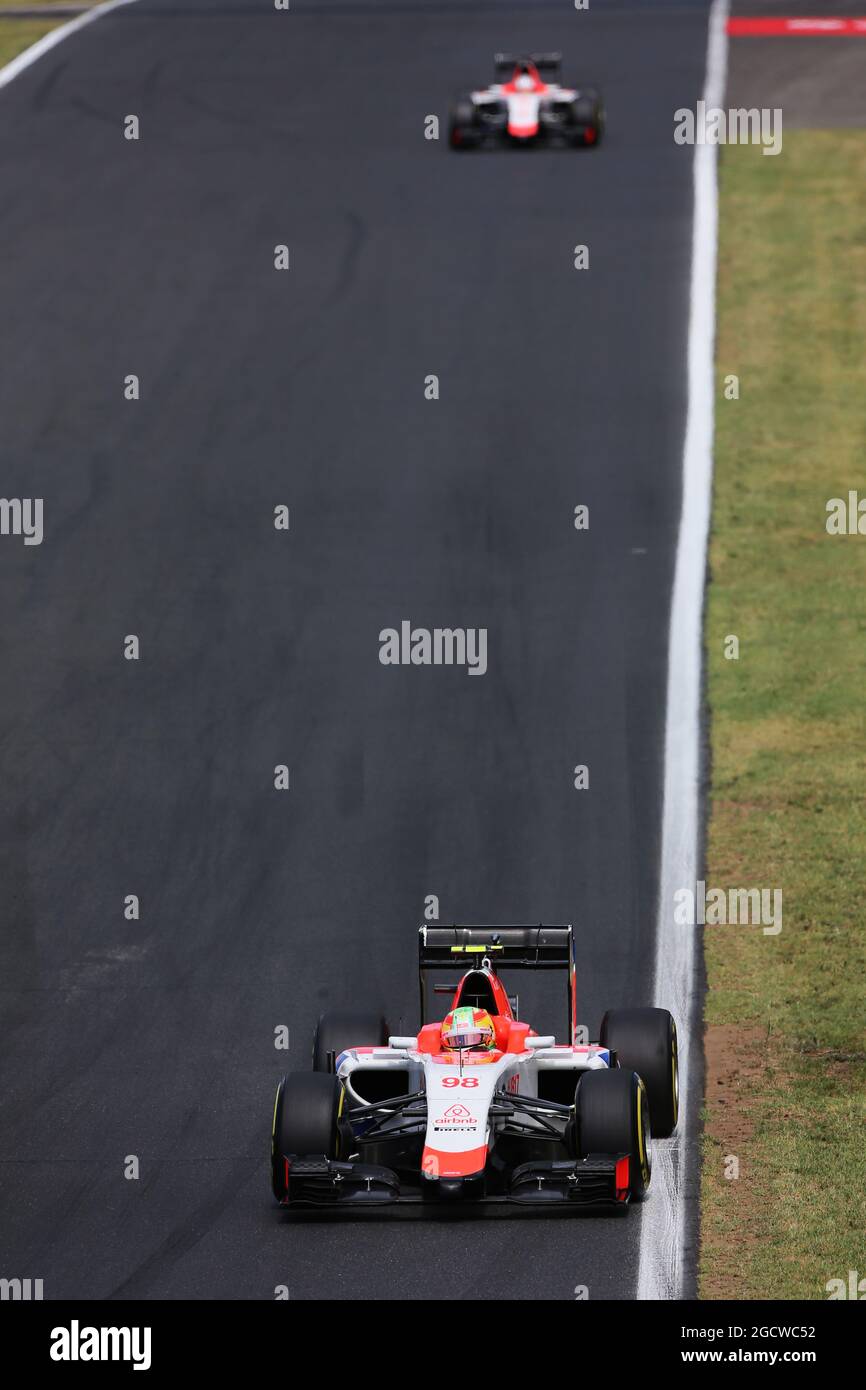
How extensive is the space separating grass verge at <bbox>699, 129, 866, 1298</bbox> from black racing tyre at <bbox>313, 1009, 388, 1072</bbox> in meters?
2.11

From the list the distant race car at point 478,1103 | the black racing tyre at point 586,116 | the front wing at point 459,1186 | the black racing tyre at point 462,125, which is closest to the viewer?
the front wing at point 459,1186

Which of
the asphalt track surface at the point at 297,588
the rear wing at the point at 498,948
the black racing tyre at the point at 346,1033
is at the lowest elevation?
the black racing tyre at the point at 346,1033

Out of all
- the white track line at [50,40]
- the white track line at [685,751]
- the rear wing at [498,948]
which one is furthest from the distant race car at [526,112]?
the rear wing at [498,948]

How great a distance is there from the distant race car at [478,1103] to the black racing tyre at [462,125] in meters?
21.7

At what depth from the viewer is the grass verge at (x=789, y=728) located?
13.7 metres

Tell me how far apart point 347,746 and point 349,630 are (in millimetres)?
2308

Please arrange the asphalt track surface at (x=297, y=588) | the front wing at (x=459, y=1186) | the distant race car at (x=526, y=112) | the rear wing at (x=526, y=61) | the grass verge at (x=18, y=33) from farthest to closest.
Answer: the grass verge at (x=18, y=33) < the distant race car at (x=526, y=112) < the rear wing at (x=526, y=61) < the asphalt track surface at (x=297, y=588) < the front wing at (x=459, y=1186)

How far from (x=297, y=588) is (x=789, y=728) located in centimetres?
538

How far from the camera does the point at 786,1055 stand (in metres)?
15.4

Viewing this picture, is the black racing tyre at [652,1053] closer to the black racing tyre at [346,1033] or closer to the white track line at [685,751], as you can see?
the white track line at [685,751]

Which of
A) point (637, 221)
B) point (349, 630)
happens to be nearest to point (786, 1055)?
point (349, 630)

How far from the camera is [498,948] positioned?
14.2 m

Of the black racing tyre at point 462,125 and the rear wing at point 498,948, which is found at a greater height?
the black racing tyre at point 462,125

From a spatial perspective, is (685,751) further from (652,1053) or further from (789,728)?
(652,1053)
